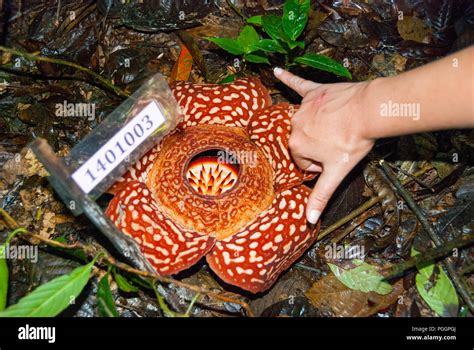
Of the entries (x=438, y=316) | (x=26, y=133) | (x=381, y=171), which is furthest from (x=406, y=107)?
(x=26, y=133)

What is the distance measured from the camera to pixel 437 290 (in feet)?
9.59

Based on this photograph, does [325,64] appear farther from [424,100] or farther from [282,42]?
[424,100]

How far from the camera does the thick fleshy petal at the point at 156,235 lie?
8.52ft

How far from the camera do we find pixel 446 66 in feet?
6.78

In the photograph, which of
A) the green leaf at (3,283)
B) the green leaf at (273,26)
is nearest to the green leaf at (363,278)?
the green leaf at (273,26)

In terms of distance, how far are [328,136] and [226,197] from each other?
0.64 meters

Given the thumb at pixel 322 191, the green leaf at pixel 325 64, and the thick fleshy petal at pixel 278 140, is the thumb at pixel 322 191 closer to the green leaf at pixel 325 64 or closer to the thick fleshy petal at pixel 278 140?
the thick fleshy petal at pixel 278 140

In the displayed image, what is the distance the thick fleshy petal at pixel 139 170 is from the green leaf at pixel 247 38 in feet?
2.92

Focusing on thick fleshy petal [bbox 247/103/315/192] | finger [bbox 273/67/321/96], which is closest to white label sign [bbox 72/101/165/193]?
thick fleshy petal [bbox 247/103/315/192]

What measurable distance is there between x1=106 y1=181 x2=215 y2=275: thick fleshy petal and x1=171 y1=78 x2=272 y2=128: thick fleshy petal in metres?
0.54

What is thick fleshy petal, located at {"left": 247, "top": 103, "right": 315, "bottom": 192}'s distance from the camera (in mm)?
A: 2877

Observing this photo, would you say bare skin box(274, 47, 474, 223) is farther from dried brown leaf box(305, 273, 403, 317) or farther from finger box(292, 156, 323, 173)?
dried brown leaf box(305, 273, 403, 317)

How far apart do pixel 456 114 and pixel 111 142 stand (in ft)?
4.82

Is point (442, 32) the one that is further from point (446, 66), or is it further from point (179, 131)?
point (179, 131)
